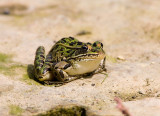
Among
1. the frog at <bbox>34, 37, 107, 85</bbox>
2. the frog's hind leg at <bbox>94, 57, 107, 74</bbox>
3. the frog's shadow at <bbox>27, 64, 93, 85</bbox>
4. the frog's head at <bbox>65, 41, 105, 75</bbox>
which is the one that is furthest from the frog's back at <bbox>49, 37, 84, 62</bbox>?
the frog's hind leg at <bbox>94, 57, 107, 74</bbox>

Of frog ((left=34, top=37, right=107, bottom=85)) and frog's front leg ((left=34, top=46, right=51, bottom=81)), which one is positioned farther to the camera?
frog's front leg ((left=34, top=46, right=51, bottom=81))

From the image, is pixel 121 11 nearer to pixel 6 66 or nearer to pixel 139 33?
pixel 139 33

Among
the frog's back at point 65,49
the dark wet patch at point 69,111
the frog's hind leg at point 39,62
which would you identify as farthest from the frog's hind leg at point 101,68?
the dark wet patch at point 69,111

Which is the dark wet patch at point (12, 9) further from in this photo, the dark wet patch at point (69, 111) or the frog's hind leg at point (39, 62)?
the dark wet patch at point (69, 111)

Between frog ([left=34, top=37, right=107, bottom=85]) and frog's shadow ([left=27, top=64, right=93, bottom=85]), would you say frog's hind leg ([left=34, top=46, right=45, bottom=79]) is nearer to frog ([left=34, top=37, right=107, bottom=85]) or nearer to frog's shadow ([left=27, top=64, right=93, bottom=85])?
frog ([left=34, top=37, right=107, bottom=85])

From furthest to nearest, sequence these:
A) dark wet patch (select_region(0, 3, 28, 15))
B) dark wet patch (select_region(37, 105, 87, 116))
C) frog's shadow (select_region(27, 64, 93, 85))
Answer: dark wet patch (select_region(0, 3, 28, 15)) → frog's shadow (select_region(27, 64, 93, 85)) → dark wet patch (select_region(37, 105, 87, 116))

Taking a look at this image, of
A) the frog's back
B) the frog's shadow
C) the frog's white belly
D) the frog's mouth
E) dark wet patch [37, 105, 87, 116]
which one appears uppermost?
the frog's back
